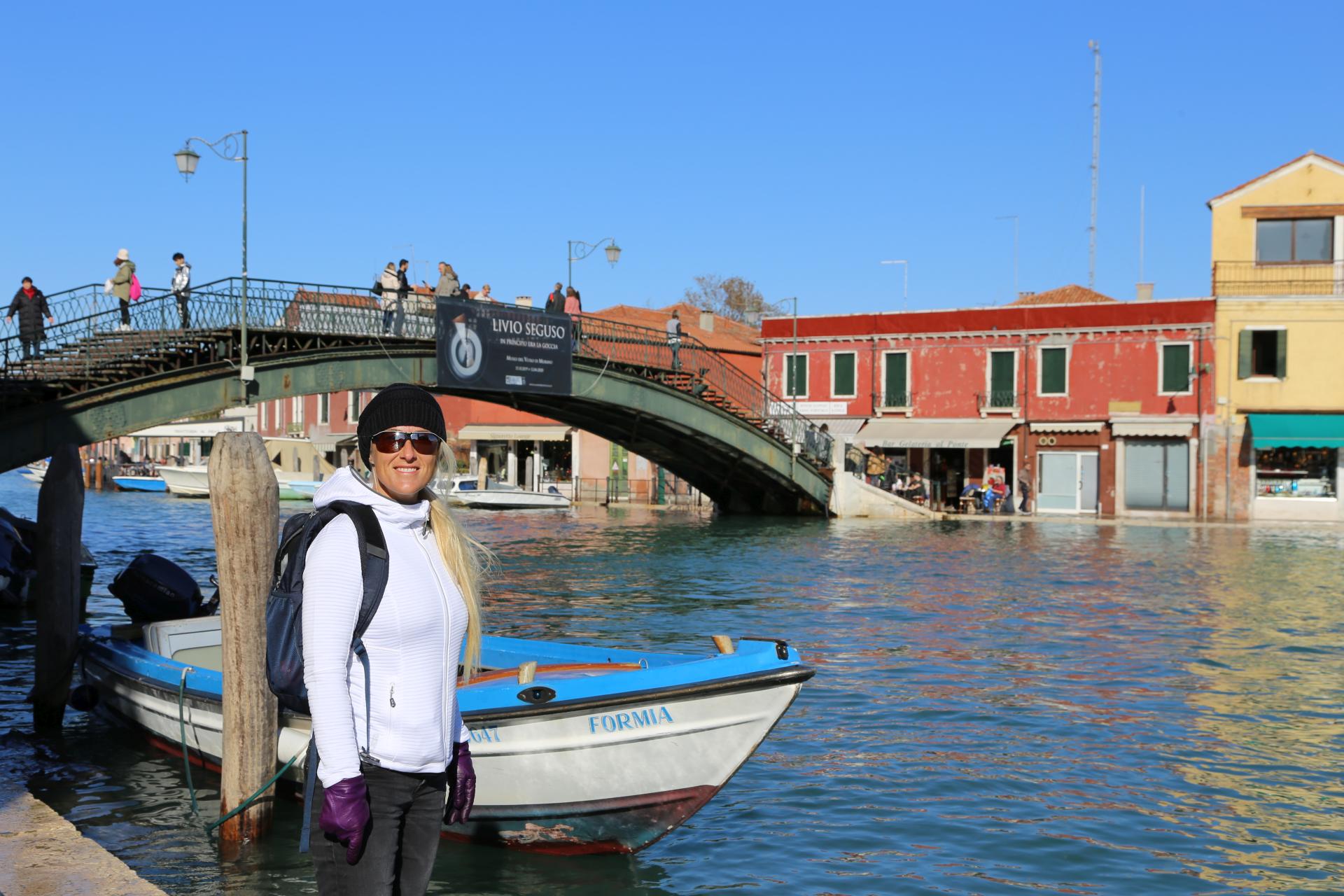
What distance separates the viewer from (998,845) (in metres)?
7.86

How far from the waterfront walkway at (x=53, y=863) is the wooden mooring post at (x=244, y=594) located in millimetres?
1240

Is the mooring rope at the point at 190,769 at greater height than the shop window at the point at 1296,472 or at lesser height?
lesser

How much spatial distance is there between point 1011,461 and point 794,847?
35160mm

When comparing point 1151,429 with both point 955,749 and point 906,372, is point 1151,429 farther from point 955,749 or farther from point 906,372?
point 955,749

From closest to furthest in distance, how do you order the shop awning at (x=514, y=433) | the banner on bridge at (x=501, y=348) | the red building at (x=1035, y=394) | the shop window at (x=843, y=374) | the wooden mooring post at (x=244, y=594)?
the wooden mooring post at (x=244, y=594) < the banner on bridge at (x=501, y=348) < the red building at (x=1035, y=394) < the shop window at (x=843, y=374) < the shop awning at (x=514, y=433)

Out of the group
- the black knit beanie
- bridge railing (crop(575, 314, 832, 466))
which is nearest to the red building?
bridge railing (crop(575, 314, 832, 466))

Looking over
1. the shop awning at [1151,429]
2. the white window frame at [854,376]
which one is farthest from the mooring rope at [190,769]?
the white window frame at [854,376]

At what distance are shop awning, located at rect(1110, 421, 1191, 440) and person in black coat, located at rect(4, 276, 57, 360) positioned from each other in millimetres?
28706

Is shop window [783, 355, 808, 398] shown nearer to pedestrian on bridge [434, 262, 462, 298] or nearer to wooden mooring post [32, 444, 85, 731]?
pedestrian on bridge [434, 262, 462, 298]

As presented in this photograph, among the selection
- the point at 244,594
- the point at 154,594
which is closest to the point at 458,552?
the point at 244,594

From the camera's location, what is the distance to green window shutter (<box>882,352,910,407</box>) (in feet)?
141

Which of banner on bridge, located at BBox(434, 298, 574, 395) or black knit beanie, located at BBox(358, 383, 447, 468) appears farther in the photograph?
banner on bridge, located at BBox(434, 298, 574, 395)

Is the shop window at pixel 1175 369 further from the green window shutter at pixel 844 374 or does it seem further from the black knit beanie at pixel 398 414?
the black knit beanie at pixel 398 414

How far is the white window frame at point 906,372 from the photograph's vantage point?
140 feet
